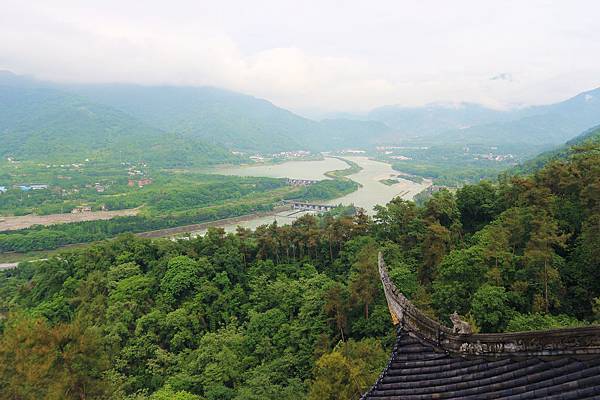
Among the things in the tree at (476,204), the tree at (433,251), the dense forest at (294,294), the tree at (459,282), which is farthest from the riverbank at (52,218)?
the tree at (459,282)

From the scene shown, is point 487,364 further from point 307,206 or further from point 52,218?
point 52,218

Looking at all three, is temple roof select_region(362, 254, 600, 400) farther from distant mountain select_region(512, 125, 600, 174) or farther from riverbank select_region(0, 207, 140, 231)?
riverbank select_region(0, 207, 140, 231)

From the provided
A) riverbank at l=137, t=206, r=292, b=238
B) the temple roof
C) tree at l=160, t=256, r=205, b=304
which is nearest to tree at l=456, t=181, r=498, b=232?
tree at l=160, t=256, r=205, b=304

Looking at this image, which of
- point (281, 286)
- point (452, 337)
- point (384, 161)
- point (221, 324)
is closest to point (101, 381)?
point (221, 324)

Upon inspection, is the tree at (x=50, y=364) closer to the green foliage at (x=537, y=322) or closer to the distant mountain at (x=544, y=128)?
the green foliage at (x=537, y=322)

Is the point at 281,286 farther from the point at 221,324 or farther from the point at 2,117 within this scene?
the point at 2,117
